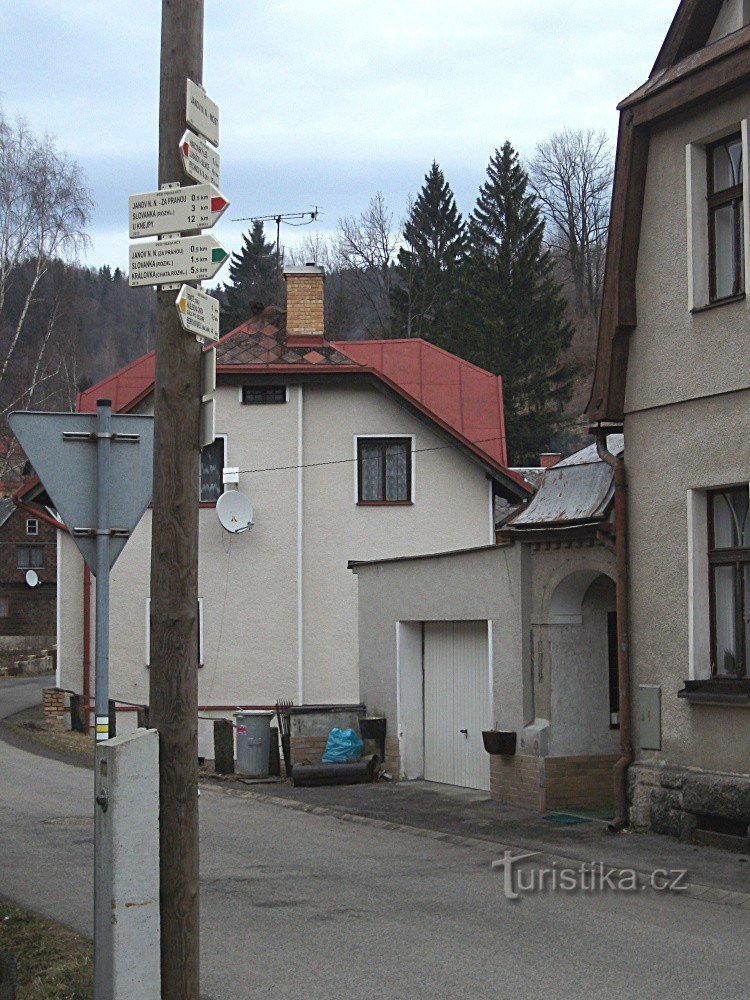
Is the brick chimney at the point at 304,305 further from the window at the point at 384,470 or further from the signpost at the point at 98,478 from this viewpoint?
the signpost at the point at 98,478

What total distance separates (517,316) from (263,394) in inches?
1054

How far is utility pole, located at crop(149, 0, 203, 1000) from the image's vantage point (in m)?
5.83

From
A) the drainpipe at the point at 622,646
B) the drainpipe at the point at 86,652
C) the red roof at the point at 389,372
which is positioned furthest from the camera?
the drainpipe at the point at 86,652

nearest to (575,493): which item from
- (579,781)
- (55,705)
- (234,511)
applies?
(579,781)

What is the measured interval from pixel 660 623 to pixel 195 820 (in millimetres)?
8069

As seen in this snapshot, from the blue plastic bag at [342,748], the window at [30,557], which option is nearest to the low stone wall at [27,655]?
the window at [30,557]

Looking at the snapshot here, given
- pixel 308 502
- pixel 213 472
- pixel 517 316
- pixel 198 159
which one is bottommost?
pixel 308 502

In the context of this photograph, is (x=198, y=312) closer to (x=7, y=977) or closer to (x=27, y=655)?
(x=7, y=977)

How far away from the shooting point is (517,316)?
5278cm

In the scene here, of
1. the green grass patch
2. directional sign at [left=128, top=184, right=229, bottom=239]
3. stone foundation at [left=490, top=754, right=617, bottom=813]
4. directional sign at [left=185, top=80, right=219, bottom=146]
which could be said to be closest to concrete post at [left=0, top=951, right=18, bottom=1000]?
the green grass patch

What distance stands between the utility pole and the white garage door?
1097 centimetres

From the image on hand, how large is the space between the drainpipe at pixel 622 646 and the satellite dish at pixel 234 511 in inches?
555

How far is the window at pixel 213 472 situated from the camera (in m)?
27.7

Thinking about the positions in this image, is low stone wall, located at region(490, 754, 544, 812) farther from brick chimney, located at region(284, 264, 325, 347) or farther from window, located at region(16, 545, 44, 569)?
window, located at region(16, 545, 44, 569)
